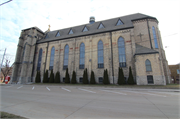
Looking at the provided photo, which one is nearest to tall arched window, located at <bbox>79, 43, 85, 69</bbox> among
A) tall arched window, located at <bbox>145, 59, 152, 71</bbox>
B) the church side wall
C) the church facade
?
the church facade

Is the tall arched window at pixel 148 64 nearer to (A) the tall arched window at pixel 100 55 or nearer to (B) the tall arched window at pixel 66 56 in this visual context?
(A) the tall arched window at pixel 100 55

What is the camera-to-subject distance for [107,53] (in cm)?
2189

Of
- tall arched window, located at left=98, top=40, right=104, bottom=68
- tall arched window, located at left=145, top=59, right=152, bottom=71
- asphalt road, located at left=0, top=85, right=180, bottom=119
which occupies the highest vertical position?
tall arched window, located at left=98, top=40, right=104, bottom=68

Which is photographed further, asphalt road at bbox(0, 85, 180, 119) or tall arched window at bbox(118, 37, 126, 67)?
tall arched window at bbox(118, 37, 126, 67)

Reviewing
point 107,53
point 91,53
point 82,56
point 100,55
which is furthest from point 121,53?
point 82,56

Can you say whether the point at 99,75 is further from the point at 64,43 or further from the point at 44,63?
the point at 44,63

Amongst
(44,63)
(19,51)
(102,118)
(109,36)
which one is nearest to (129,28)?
(109,36)

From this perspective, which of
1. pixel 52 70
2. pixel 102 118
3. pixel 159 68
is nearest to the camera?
pixel 102 118

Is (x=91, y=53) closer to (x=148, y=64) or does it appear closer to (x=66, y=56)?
(x=66, y=56)

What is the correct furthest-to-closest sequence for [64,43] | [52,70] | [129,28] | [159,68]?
[64,43] → [52,70] → [129,28] → [159,68]

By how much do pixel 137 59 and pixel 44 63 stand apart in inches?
987

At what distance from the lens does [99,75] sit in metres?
21.5

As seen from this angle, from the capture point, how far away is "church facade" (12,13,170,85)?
1791 centimetres

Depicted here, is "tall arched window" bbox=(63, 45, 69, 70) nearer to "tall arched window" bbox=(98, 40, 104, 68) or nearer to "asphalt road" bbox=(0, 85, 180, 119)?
"tall arched window" bbox=(98, 40, 104, 68)
